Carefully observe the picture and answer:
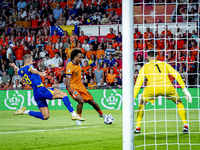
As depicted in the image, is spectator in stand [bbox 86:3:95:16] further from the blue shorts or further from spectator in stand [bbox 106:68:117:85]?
→ the blue shorts

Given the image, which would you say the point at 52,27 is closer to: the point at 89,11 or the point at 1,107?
the point at 89,11

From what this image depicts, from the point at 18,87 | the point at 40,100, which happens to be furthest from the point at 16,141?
the point at 18,87

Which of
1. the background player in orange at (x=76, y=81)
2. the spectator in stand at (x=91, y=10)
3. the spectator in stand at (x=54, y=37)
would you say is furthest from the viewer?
the spectator in stand at (x=91, y=10)

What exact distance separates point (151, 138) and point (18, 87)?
8.97m

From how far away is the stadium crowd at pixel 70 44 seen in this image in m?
12.7

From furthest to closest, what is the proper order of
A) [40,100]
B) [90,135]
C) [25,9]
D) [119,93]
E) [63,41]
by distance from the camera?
[25,9]
[63,41]
[119,93]
[40,100]
[90,135]

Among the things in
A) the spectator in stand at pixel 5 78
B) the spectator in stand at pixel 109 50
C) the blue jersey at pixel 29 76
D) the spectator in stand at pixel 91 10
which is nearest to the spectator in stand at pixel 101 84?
the spectator in stand at pixel 109 50

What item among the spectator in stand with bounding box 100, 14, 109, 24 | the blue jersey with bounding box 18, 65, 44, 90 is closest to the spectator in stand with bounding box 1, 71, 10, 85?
the spectator in stand with bounding box 100, 14, 109, 24

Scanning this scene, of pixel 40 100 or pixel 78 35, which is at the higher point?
pixel 78 35

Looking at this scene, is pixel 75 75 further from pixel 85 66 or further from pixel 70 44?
pixel 70 44

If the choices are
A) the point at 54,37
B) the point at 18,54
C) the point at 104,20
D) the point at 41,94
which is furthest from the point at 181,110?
the point at 18,54

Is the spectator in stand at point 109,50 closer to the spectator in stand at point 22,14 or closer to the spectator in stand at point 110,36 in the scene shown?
the spectator in stand at point 110,36

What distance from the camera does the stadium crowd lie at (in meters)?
12.7

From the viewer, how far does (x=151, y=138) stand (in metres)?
5.70
